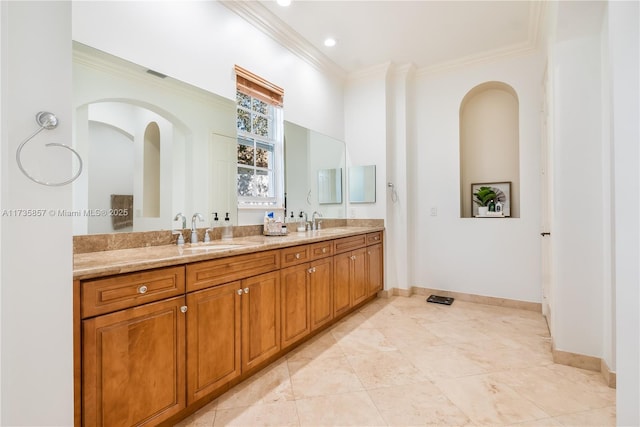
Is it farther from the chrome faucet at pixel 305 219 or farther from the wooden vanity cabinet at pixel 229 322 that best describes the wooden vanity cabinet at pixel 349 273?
the wooden vanity cabinet at pixel 229 322

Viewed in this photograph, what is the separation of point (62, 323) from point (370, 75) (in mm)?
3719

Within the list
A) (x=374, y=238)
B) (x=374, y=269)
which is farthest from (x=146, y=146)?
(x=374, y=269)

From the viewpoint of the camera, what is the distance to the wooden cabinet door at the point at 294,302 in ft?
6.88

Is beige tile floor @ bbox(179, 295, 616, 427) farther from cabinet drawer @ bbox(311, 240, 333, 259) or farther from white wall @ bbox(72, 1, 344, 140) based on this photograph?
white wall @ bbox(72, 1, 344, 140)

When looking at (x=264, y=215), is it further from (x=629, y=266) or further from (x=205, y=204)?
(x=629, y=266)

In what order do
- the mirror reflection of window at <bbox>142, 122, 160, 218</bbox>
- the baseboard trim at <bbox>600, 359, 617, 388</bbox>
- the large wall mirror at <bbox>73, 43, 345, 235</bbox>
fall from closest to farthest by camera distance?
the large wall mirror at <bbox>73, 43, 345, 235</bbox> → the baseboard trim at <bbox>600, 359, 617, 388</bbox> → the mirror reflection of window at <bbox>142, 122, 160, 218</bbox>

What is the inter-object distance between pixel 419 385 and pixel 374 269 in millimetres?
1664

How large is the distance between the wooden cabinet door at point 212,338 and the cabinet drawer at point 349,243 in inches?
47.5

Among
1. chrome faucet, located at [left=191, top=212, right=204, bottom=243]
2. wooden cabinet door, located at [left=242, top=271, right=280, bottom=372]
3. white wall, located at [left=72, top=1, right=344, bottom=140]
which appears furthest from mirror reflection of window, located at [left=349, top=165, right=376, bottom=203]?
chrome faucet, located at [left=191, top=212, right=204, bottom=243]

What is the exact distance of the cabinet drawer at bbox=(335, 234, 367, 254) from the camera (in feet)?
9.09

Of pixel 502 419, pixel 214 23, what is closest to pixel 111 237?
pixel 214 23

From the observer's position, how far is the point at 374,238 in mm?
3469

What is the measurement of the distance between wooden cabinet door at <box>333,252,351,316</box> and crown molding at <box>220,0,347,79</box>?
Answer: 84.5 inches

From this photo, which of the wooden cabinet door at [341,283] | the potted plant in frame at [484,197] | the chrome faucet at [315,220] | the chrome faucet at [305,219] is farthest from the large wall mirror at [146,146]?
the potted plant in frame at [484,197]
